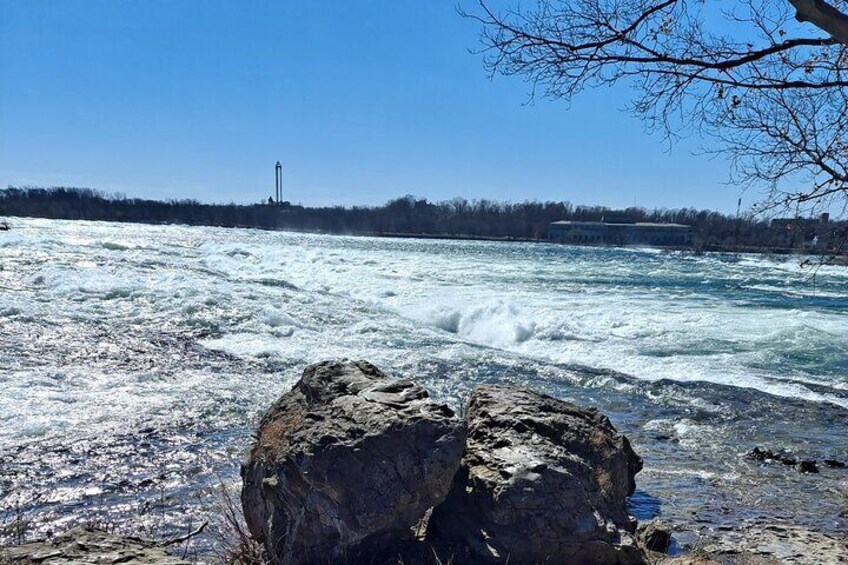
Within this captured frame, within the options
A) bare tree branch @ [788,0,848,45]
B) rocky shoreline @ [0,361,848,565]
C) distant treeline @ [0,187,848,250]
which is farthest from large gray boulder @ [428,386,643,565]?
distant treeline @ [0,187,848,250]

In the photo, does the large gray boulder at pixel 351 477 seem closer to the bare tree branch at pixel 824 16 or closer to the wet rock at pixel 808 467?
the bare tree branch at pixel 824 16

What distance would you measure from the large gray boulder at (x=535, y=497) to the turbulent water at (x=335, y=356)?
148 centimetres

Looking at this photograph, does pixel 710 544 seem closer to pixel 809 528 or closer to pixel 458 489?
pixel 809 528

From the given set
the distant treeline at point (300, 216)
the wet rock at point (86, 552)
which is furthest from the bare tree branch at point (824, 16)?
the distant treeline at point (300, 216)

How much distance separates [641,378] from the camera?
11273 mm

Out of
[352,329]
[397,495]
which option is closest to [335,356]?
[352,329]

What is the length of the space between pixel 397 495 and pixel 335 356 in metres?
8.65

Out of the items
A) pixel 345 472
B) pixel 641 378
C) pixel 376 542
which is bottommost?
pixel 641 378

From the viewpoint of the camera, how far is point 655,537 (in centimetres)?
453

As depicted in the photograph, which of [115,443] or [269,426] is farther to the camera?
[115,443]

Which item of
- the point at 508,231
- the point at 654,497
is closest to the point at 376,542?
the point at 654,497

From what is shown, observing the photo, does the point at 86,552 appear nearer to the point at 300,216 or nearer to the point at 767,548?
the point at 767,548

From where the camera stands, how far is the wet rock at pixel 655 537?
4488 mm

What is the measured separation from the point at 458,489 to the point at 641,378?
8207 millimetres
